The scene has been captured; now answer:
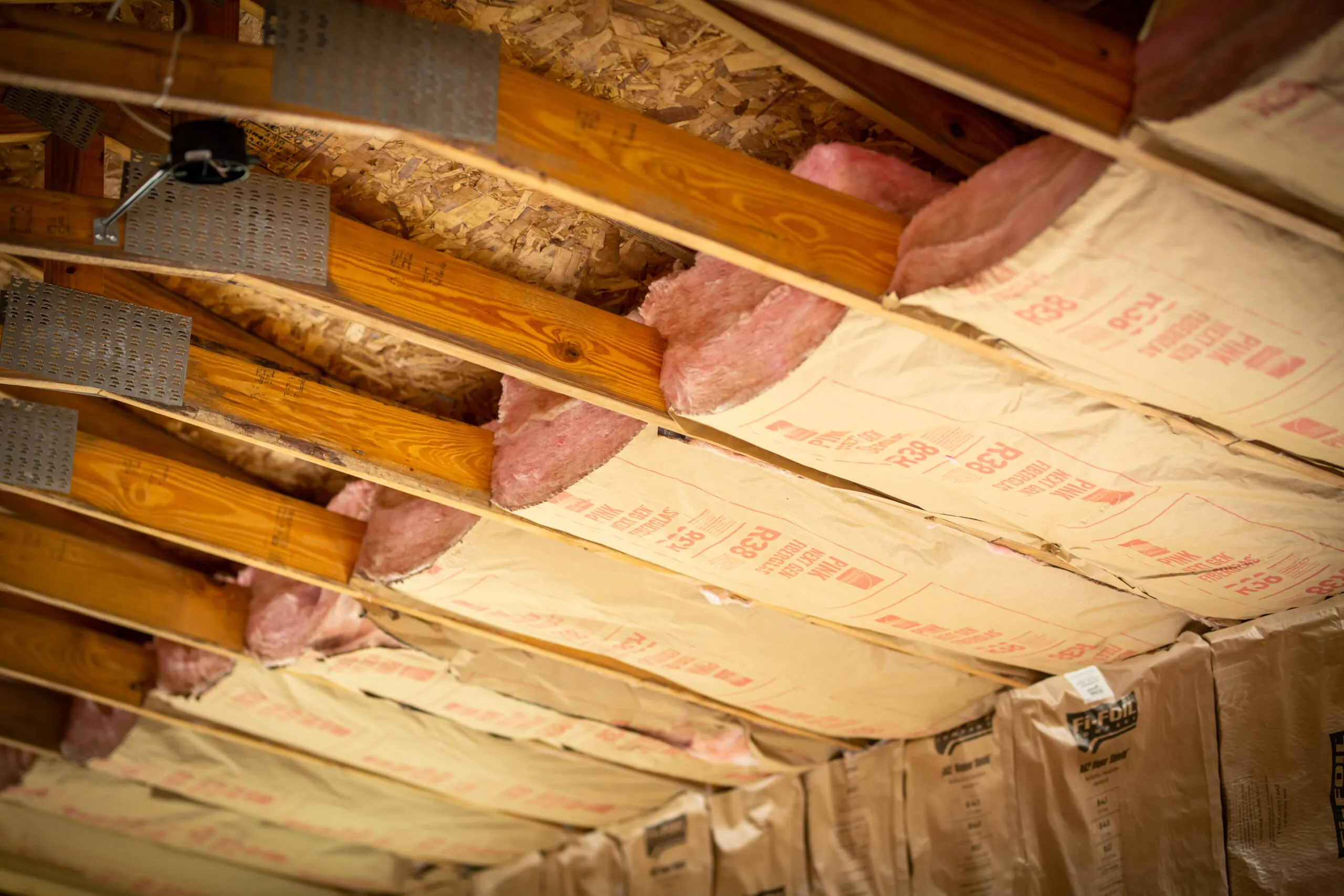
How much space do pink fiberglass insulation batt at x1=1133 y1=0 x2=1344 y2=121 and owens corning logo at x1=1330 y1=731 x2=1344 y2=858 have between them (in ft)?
5.38

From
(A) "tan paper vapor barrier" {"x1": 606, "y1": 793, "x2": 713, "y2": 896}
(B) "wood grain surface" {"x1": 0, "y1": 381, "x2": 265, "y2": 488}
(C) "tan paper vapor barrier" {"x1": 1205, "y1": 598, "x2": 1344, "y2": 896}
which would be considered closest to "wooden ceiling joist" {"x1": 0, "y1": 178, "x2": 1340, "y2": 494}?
(C) "tan paper vapor barrier" {"x1": 1205, "y1": 598, "x2": 1344, "y2": 896}

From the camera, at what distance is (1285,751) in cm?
238

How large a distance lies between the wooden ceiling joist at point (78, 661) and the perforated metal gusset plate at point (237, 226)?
84.8 inches

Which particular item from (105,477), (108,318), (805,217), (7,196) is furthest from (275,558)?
(805,217)

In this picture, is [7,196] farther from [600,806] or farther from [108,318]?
[600,806]

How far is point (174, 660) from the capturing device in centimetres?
349

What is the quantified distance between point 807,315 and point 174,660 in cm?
271

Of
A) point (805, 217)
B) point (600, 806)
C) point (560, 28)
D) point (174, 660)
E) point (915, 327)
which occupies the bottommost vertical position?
point (600, 806)

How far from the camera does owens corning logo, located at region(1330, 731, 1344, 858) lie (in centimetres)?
222

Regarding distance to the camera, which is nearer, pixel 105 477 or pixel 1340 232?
pixel 1340 232

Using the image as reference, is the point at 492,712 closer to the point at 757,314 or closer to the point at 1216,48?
the point at 757,314

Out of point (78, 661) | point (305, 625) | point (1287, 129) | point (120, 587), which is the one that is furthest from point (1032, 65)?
point (78, 661)

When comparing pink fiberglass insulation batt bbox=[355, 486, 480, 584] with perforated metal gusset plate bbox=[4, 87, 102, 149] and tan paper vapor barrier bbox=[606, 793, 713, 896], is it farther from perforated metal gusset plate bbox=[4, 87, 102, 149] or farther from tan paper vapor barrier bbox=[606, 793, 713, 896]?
tan paper vapor barrier bbox=[606, 793, 713, 896]

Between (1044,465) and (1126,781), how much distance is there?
121cm
